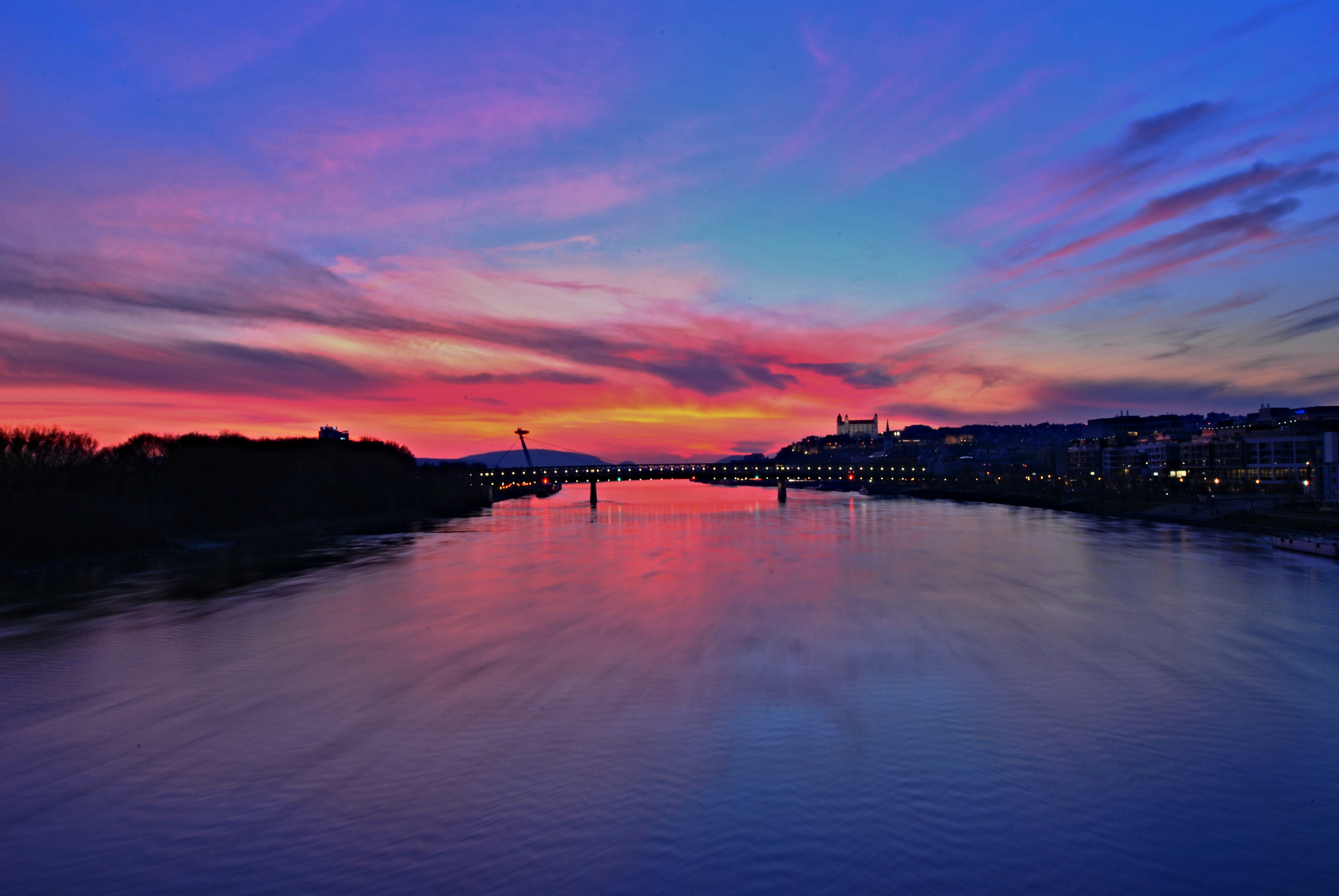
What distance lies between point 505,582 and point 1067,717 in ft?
113

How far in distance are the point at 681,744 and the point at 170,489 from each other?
2896 inches

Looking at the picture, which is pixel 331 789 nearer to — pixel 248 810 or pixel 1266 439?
pixel 248 810

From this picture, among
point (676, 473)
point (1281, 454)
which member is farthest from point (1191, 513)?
point (676, 473)

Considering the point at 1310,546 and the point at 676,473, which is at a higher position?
the point at 676,473

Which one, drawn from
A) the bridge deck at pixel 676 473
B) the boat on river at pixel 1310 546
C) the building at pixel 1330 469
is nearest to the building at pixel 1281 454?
the building at pixel 1330 469

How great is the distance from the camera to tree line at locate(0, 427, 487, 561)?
5266 cm

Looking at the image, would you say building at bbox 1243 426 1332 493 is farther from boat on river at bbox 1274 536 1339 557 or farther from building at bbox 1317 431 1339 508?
boat on river at bbox 1274 536 1339 557

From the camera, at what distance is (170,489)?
241 feet

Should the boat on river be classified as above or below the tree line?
below

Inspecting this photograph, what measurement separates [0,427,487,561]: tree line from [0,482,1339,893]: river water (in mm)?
20542

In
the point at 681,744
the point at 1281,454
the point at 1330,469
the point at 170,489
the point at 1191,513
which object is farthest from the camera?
the point at 1281,454

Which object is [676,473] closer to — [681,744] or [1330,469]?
[1330,469]

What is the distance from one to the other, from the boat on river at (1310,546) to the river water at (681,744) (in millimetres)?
18287

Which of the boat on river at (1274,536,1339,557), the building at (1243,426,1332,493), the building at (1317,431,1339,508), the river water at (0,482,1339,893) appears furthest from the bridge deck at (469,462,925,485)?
the river water at (0,482,1339,893)
